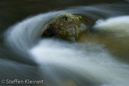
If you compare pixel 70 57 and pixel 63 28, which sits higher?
pixel 63 28

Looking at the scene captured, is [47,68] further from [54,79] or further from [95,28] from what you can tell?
[95,28]

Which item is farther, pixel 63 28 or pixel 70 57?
pixel 63 28

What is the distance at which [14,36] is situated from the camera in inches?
243

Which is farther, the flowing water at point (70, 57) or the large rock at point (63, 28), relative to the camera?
the large rock at point (63, 28)

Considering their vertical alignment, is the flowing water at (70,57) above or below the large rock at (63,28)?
below

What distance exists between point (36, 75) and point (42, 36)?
174cm

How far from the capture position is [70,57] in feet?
15.6

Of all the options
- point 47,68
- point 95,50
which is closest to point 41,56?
point 47,68

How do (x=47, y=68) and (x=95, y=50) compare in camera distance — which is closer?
(x=47, y=68)

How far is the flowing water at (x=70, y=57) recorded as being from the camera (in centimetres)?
397

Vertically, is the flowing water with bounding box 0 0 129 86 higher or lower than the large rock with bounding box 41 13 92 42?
lower

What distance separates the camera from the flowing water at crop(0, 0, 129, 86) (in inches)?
Answer: 156

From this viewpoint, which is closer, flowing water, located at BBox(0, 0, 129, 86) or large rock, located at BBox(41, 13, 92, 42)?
flowing water, located at BBox(0, 0, 129, 86)

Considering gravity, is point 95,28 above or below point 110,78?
above
